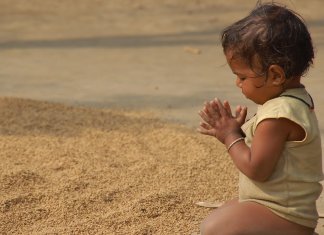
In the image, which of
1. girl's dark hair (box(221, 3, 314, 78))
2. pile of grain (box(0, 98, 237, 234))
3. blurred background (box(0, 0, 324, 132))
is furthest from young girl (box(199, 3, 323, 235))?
blurred background (box(0, 0, 324, 132))

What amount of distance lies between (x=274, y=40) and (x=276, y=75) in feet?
0.44

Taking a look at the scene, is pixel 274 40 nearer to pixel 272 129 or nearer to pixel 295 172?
pixel 272 129

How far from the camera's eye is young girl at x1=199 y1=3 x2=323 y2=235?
3.02 m

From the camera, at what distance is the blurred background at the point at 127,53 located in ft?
21.9

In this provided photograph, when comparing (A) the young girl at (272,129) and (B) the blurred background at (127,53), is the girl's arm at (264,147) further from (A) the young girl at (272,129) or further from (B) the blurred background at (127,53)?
(B) the blurred background at (127,53)

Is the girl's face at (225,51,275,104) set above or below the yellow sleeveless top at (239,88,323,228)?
above

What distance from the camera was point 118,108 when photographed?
20.5ft

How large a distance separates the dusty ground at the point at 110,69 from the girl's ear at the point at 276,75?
106 centimetres

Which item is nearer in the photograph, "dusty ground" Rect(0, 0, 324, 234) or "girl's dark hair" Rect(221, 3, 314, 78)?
"girl's dark hair" Rect(221, 3, 314, 78)

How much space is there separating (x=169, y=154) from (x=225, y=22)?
5.44 m

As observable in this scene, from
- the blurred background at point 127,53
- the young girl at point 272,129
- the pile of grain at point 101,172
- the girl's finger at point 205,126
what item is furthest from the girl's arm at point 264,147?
the blurred background at point 127,53

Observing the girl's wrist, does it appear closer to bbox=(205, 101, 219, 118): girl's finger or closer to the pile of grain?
bbox=(205, 101, 219, 118): girl's finger

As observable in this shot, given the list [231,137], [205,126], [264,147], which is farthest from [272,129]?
[205,126]

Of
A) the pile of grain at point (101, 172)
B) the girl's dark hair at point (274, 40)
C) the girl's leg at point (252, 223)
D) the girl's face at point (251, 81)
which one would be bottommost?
the pile of grain at point (101, 172)
